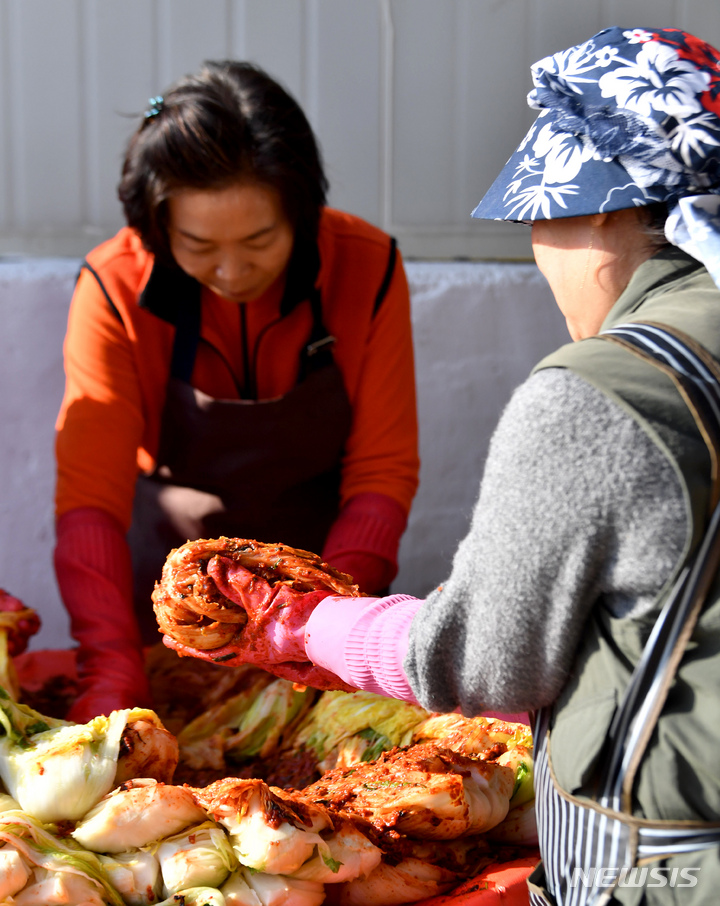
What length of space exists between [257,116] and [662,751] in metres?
1.62

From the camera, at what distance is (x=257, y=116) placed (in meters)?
2.02

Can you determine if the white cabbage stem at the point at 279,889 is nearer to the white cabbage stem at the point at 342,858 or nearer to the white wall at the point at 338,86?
the white cabbage stem at the point at 342,858

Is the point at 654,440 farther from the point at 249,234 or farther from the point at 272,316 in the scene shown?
the point at 272,316

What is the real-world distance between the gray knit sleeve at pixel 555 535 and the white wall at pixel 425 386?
7.70 ft

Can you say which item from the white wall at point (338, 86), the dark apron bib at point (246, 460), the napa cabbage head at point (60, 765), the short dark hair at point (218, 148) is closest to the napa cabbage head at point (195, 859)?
the napa cabbage head at point (60, 765)

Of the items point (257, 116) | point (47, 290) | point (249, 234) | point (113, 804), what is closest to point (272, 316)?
point (249, 234)

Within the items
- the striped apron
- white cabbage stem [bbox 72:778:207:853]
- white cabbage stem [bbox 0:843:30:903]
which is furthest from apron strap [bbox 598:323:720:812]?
white cabbage stem [bbox 0:843:30:903]

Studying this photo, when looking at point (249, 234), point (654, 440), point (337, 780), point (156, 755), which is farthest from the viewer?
point (249, 234)

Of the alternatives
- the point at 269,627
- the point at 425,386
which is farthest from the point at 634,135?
the point at 425,386

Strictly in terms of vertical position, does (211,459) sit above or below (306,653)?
below

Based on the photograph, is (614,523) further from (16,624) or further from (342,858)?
(16,624)

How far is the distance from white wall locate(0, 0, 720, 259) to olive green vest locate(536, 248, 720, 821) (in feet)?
8.65

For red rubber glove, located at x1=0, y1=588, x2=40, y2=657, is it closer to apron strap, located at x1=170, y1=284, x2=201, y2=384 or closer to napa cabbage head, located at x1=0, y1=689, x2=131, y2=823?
napa cabbage head, located at x1=0, y1=689, x2=131, y2=823

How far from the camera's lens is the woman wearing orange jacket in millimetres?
1976
